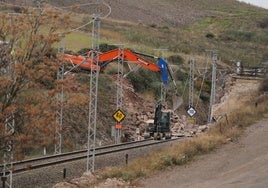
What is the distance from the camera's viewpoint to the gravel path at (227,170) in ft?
71.5

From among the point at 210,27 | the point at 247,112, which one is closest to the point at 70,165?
the point at 247,112

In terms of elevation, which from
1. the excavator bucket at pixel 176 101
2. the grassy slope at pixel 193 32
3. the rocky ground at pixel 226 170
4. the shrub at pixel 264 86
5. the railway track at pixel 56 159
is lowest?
the railway track at pixel 56 159

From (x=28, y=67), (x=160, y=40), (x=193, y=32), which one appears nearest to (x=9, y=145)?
(x=28, y=67)

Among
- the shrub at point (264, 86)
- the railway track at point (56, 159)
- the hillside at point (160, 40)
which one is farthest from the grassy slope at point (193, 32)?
the railway track at point (56, 159)

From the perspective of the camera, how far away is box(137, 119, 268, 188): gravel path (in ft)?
71.5

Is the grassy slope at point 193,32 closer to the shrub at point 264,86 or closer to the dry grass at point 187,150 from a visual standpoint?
the shrub at point 264,86

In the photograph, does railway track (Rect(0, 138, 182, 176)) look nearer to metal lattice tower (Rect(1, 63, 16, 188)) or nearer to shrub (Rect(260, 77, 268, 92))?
metal lattice tower (Rect(1, 63, 16, 188))

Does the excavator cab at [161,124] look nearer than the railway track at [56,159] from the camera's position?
No

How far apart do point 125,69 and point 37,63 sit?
37.8 meters

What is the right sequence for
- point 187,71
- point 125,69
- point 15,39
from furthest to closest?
point 187,71 → point 125,69 → point 15,39

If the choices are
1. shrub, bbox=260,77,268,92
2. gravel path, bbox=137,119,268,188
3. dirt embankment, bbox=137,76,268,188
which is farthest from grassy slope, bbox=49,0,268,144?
gravel path, bbox=137,119,268,188

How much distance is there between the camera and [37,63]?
888 inches

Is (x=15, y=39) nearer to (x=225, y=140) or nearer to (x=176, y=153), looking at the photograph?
(x=176, y=153)

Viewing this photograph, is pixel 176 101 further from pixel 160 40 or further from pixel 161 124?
pixel 160 40
